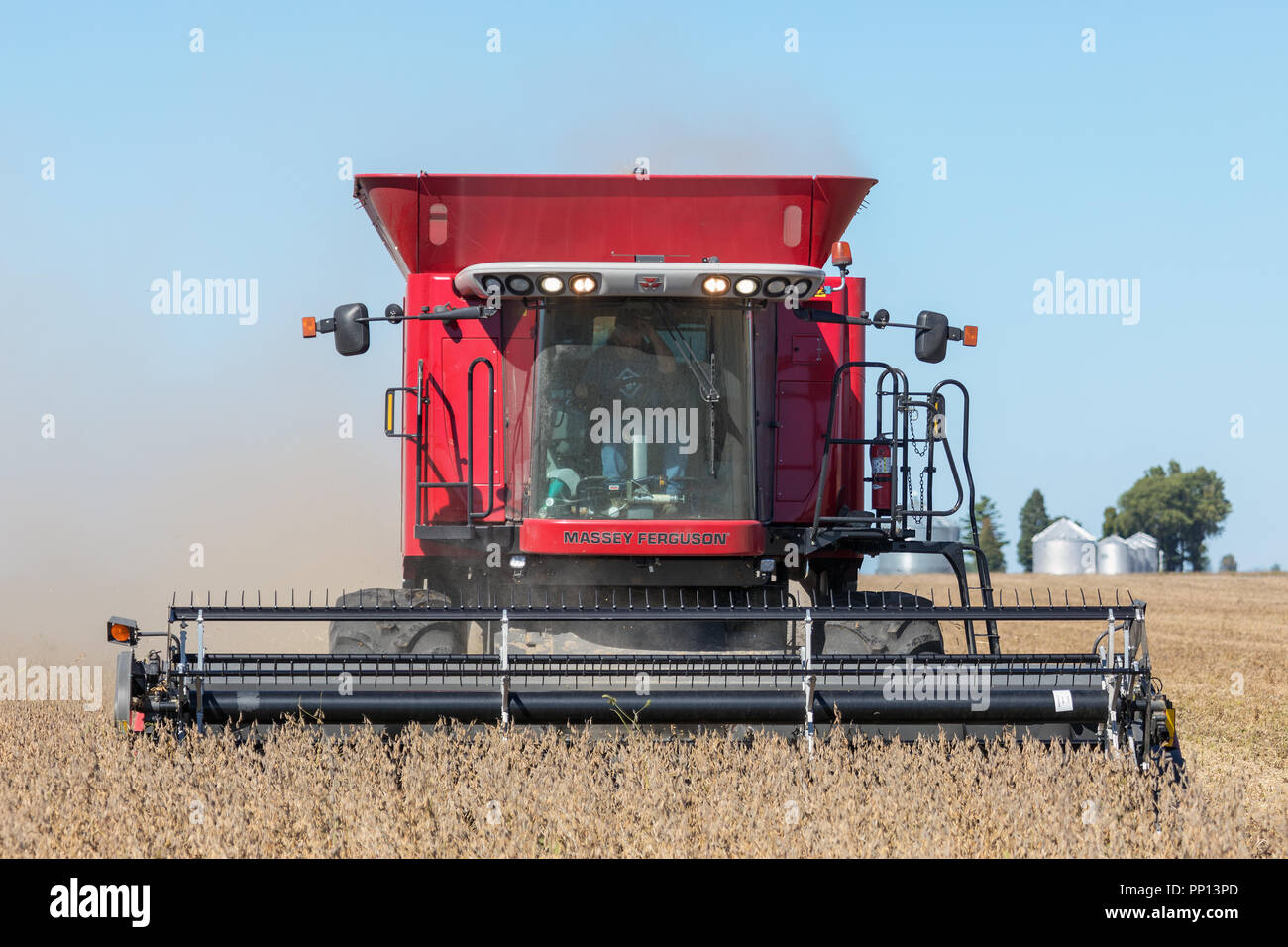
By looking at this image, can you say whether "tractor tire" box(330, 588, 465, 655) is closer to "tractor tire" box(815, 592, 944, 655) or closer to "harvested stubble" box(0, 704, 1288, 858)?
"harvested stubble" box(0, 704, 1288, 858)

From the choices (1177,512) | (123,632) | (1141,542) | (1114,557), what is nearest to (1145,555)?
(1141,542)

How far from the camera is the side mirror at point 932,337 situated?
7.73m

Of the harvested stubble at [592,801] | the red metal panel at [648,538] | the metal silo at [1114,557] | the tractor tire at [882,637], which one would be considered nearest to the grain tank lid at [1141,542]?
the metal silo at [1114,557]

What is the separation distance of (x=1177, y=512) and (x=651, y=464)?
349 feet

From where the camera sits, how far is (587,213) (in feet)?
25.2

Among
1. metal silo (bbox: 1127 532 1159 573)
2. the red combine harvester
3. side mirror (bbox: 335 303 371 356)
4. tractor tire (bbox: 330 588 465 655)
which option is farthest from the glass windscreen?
metal silo (bbox: 1127 532 1159 573)

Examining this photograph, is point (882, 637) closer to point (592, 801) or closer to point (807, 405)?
point (807, 405)

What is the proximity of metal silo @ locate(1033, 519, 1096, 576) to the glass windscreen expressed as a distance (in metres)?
72.4

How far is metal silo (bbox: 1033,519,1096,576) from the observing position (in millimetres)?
78188

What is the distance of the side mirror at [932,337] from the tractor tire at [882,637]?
135 centimetres

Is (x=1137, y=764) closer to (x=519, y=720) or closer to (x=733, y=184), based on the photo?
(x=519, y=720)

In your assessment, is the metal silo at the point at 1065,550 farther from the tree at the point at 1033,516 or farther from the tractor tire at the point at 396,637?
the tractor tire at the point at 396,637

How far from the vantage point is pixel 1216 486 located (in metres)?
108
